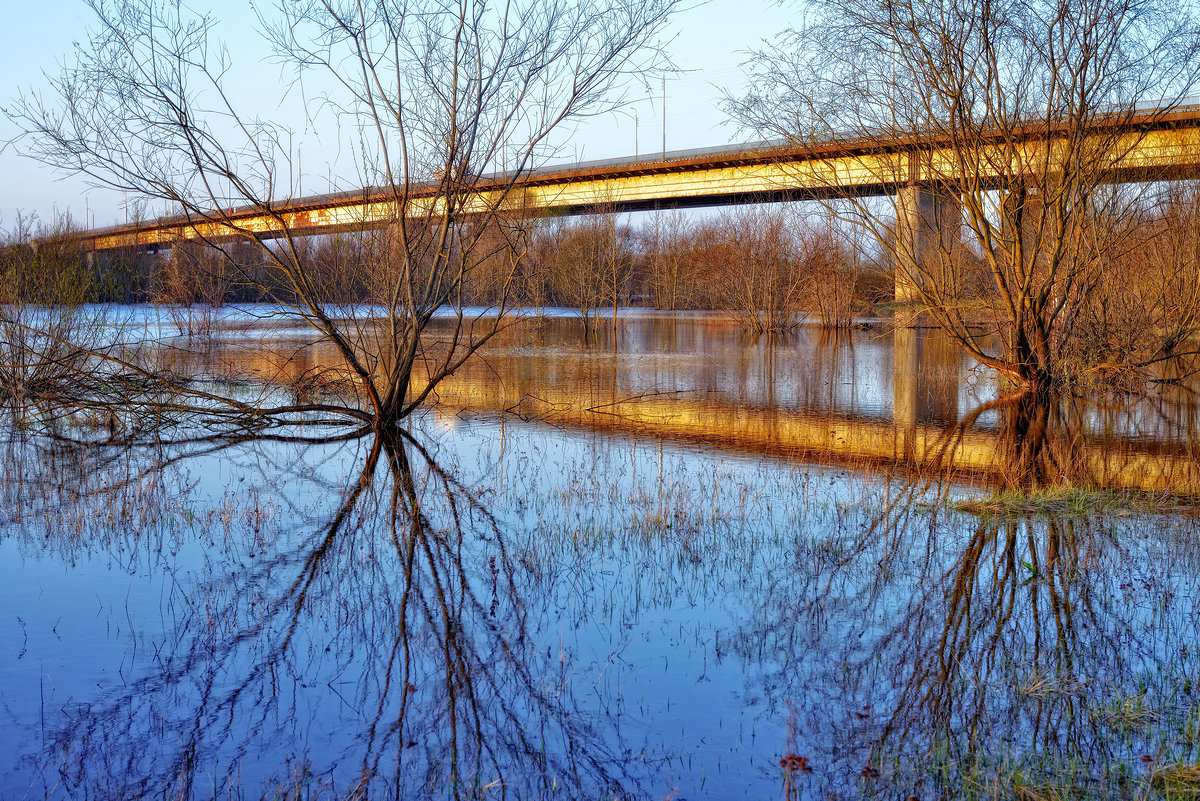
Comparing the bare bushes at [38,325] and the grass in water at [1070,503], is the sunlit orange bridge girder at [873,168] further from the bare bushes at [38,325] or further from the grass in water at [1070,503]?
the grass in water at [1070,503]

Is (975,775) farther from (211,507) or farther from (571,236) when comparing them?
(571,236)

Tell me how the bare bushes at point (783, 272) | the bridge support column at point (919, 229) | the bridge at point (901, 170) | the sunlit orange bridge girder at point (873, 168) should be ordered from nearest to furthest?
the sunlit orange bridge girder at point (873, 168) < the bridge at point (901, 170) < the bridge support column at point (919, 229) < the bare bushes at point (783, 272)

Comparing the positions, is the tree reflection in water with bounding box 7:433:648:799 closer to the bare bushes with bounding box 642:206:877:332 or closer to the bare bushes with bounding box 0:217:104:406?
the bare bushes with bounding box 0:217:104:406

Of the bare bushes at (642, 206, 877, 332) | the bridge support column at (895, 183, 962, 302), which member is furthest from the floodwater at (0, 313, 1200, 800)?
the bare bushes at (642, 206, 877, 332)

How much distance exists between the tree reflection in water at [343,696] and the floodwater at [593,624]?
2 centimetres

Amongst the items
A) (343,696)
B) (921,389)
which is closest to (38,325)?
(343,696)

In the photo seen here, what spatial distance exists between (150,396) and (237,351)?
15.2 meters

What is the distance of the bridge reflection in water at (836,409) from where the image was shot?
10797mm

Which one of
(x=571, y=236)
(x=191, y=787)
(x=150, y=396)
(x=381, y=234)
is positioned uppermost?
(x=571, y=236)

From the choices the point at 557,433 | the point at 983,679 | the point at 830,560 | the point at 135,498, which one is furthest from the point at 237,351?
the point at 983,679

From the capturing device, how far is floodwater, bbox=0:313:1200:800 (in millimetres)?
3838

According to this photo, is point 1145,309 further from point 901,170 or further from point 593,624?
point 593,624

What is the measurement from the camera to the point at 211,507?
845 centimetres

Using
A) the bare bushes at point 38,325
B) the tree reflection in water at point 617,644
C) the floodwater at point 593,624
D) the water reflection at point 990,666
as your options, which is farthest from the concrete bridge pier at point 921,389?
the bare bushes at point 38,325
